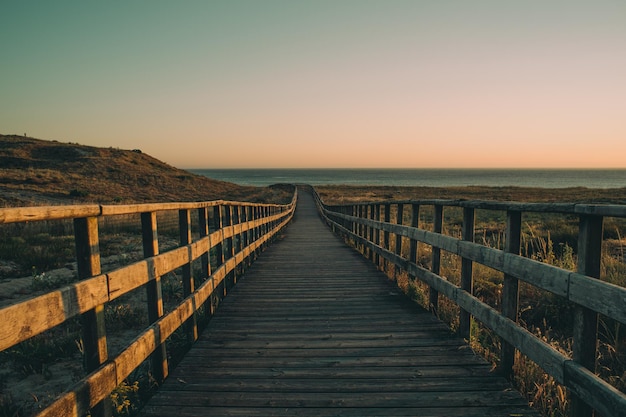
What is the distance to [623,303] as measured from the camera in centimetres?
208

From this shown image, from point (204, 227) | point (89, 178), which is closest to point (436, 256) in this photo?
→ point (204, 227)

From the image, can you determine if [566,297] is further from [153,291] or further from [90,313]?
[153,291]

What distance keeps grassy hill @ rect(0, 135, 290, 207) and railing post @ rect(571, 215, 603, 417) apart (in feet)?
99.9

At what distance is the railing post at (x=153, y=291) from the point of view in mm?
3297

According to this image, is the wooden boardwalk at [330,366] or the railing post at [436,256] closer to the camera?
the wooden boardwalk at [330,366]

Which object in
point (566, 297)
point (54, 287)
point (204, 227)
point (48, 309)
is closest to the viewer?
point (48, 309)

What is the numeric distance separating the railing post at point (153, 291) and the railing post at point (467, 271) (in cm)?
292

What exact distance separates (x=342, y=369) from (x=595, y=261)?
2.18 m

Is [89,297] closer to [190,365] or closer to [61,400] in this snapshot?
[61,400]

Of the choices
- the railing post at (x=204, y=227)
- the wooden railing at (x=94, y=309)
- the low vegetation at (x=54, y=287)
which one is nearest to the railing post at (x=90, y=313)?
→ the wooden railing at (x=94, y=309)

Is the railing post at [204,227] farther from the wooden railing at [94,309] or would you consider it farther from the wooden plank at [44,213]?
the wooden plank at [44,213]

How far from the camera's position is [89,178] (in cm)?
4556

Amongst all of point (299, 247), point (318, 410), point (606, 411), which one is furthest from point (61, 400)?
point (299, 247)

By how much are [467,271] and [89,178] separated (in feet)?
162
